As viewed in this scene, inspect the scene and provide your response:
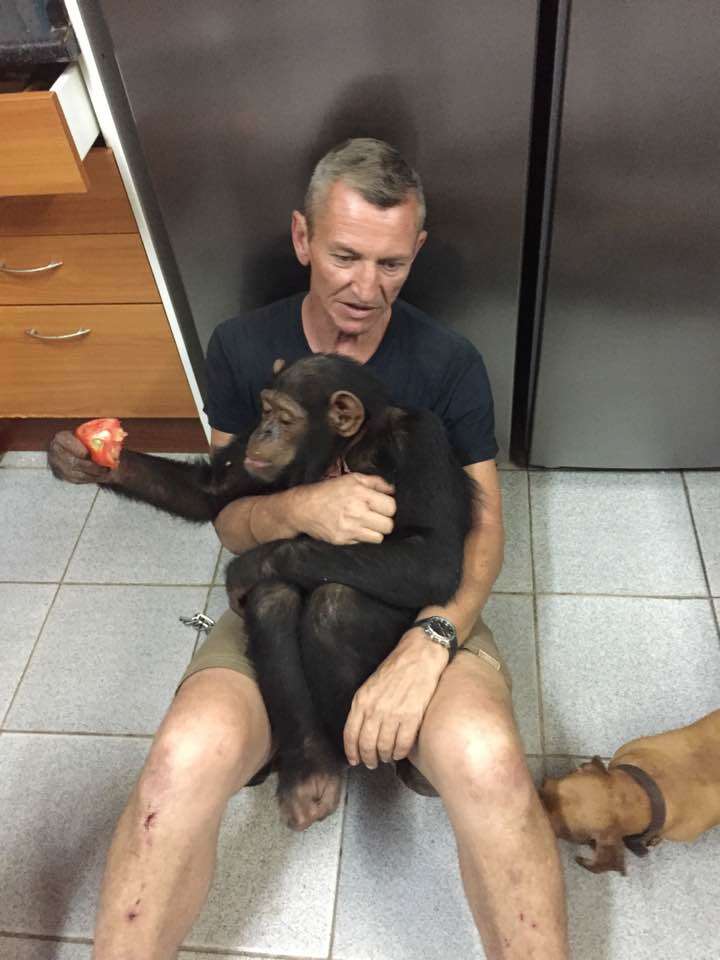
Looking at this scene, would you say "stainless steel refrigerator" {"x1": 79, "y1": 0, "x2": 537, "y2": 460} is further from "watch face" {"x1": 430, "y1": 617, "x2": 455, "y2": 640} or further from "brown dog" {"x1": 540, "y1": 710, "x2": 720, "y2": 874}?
"brown dog" {"x1": 540, "y1": 710, "x2": 720, "y2": 874}

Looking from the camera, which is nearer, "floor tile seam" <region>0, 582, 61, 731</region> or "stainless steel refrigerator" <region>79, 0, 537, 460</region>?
"stainless steel refrigerator" <region>79, 0, 537, 460</region>

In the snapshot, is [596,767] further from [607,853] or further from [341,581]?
[341,581]

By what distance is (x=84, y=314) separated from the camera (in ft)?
5.71

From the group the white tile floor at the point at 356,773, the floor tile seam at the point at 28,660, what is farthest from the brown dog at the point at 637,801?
the floor tile seam at the point at 28,660

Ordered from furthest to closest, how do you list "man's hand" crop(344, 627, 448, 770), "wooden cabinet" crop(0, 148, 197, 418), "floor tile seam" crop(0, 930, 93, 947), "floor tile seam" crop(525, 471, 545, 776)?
1. "wooden cabinet" crop(0, 148, 197, 418)
2. "floor tile seam" crop(525, 471, 545, 776)
3. "floor tile seam" crop(0, 930, 93, 947)
4. "man's hand" crop(344, 627, 448, 770)

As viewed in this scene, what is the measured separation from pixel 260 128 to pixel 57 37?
0.37 meters

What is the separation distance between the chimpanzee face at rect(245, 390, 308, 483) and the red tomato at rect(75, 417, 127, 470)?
0.69 ft

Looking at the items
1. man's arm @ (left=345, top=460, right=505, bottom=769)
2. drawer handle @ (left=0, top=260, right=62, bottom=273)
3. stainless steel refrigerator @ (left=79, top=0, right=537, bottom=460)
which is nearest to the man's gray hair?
stainless steel refrigerator @ (left=79, top=0, right=537, bottom=460)

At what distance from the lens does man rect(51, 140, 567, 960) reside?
99 centimetres

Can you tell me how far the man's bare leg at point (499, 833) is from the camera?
963 mm

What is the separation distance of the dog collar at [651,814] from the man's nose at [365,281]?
2.86 ft

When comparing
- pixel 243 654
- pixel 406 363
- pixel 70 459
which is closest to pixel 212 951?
pixel 243 654

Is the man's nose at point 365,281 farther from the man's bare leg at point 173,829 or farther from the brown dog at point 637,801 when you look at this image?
the brown dog at point 637,801

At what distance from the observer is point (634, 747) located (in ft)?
→ 4.23
